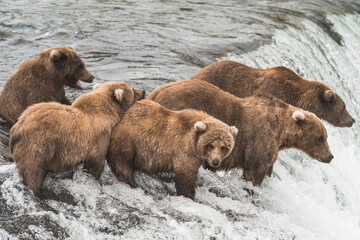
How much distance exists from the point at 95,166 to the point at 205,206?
47.3 inches

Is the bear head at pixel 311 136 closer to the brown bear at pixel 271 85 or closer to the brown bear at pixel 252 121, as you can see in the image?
the brown bear at pixel 252 121

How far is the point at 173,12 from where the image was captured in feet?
48.7

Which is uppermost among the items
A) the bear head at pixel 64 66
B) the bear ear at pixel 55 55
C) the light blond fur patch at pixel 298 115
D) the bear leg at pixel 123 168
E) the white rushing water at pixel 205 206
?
the light blond fur patch at pixel 298 115

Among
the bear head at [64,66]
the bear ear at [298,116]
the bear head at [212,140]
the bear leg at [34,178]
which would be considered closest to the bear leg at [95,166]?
the bear leg at [34,178]

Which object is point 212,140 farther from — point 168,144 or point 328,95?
point 328,95

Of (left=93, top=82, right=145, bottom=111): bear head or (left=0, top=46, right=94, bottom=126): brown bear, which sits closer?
(left=93, top=82, right=145, bottom=111): bear head

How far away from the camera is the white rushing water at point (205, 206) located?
4.92 meters

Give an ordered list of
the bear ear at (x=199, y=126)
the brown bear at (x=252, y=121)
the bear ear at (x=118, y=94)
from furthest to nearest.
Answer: the brown bear at (x=252, y=121), the bear ear at (x=118, y=94), the bear ear at (x=199, y=126)

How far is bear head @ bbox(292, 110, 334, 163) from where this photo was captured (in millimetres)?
6416

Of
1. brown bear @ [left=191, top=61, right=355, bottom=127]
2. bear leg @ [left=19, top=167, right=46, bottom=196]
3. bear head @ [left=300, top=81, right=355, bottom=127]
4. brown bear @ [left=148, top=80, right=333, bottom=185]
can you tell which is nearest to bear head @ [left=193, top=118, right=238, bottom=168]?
brown bear @ [left=148, top=80, right=333, bottom=185]

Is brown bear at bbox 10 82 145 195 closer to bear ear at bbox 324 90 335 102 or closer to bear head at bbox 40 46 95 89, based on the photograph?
bear head at bbox 40 46 95 89

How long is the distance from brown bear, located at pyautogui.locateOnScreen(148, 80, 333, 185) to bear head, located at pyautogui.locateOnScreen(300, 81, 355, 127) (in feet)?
3.46

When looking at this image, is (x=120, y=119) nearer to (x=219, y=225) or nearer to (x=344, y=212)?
(x=219, y=225)

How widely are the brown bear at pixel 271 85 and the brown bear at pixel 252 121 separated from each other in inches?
37.2
